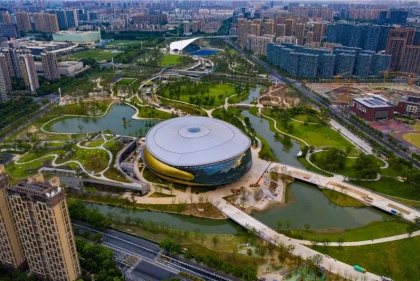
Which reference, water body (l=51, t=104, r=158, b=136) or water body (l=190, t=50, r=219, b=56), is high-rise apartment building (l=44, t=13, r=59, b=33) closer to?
water body (l=190, t=50, r=219, b=56)

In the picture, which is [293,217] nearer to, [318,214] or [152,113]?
[318,214]

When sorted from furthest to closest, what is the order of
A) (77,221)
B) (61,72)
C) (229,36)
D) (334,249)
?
(229,36)
(61,72)
(77,221)
(334,249)

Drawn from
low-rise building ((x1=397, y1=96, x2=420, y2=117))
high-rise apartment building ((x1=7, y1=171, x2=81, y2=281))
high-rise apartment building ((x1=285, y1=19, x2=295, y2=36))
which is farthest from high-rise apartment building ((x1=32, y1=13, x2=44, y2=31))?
high-rise apartment building ((x1=7, y1=171, x2=81, y2=281))

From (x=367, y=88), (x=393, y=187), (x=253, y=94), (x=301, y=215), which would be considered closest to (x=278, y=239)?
(x=301, y=215)

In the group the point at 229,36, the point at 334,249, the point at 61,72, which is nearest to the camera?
the point at 334,249

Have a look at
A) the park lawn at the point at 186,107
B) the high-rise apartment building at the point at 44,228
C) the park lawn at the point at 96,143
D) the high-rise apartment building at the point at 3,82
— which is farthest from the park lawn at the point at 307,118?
the high-rise apartment building at the point at 3,82

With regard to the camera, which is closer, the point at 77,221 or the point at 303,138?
the point at 77,221

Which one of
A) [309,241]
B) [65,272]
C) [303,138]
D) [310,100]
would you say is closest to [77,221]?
[65,272]

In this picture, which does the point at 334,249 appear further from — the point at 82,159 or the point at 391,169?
the point at 82,159
